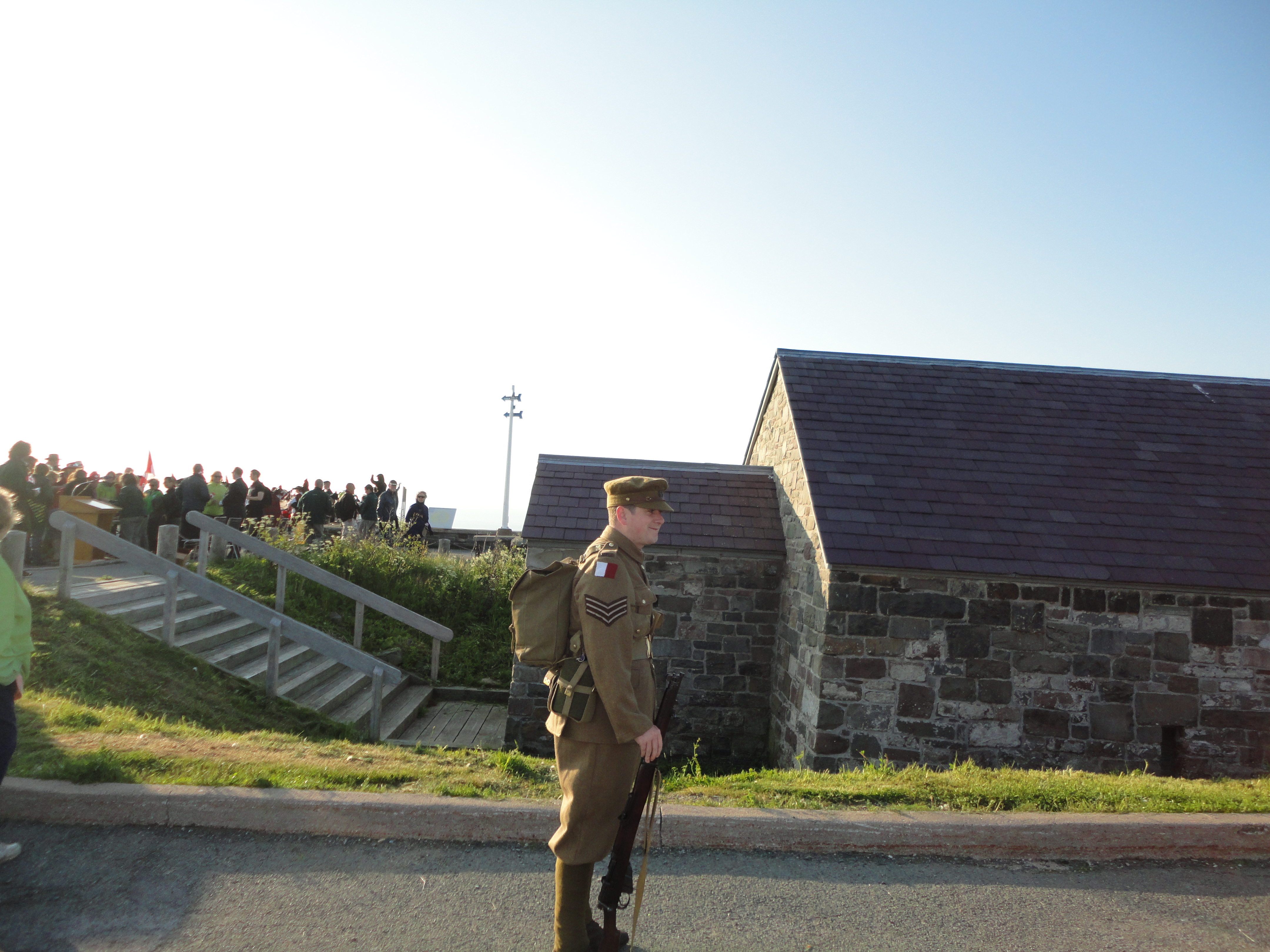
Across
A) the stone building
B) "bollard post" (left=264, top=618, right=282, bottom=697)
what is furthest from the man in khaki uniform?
"bollard post" (left=264, top=618, right=282, bottom=697)

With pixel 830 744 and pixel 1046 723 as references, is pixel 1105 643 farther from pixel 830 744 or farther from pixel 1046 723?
pixel 830 744

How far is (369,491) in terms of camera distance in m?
18.0

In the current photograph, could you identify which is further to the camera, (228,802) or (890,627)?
(890,627)

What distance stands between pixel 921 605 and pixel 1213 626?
10.1ft

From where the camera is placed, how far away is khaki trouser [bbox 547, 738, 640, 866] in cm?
312

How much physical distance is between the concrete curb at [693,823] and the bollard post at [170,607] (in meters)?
4.00

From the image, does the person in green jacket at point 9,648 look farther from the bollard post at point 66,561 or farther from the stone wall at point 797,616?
the stone wall at point 797,616

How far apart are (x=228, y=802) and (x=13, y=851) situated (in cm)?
91

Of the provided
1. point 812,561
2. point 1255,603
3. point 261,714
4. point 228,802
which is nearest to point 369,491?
point 261,714

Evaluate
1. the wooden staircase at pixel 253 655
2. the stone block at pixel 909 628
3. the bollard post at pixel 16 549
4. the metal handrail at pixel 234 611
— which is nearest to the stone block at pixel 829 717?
the stone block at pixel 909 628

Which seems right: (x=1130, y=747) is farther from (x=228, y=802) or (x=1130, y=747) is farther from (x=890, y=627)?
(x=228, y=802)

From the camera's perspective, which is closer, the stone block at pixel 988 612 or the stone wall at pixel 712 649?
the stone block at pixel 988 612

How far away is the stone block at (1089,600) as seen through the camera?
8.20 meters

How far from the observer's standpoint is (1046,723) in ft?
26.4
